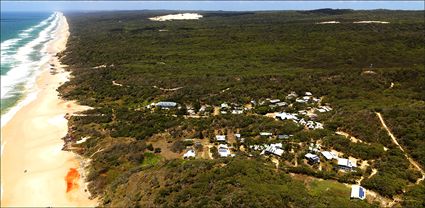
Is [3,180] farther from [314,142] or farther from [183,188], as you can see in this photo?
[314,142]

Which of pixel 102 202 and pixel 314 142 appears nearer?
pixel 102 202

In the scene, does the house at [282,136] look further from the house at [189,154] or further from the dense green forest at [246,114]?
the house at [189,154]

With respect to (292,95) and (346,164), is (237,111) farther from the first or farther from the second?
(346,164)

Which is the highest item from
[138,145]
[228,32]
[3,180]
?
[228,32]

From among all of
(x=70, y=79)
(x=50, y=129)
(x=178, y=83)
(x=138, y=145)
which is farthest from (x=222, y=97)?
(x=70, y=79)

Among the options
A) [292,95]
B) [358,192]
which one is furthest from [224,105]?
[358,192]

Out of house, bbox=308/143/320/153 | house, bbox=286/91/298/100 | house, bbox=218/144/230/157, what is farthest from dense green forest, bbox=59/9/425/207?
house, bbox=218/144/230/157

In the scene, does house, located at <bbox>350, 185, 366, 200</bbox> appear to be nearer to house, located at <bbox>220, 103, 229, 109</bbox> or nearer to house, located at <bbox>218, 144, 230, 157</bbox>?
house, located at <bbox>218, 144, 230, 157</bbox>
